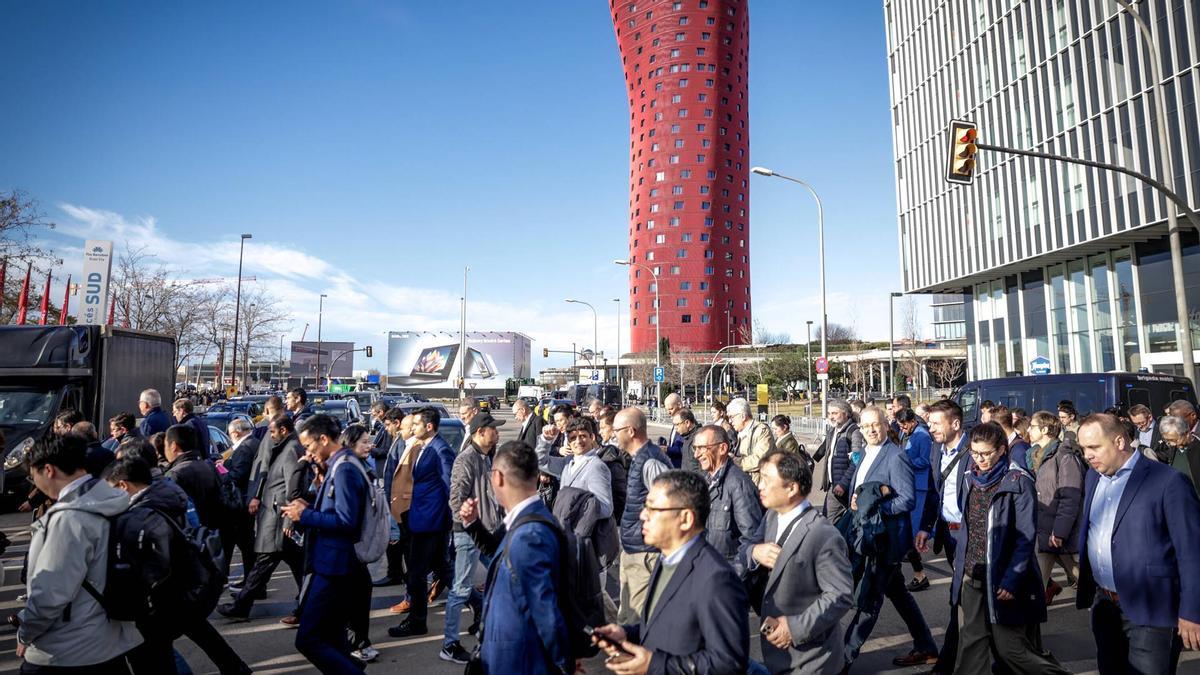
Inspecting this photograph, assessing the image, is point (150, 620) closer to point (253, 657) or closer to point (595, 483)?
point (253, 657)

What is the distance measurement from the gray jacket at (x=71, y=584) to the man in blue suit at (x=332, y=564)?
0.96 meters

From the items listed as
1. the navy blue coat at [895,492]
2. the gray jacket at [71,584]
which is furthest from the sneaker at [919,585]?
the gray jacket at [71,584]

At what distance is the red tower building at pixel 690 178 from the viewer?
91.6m

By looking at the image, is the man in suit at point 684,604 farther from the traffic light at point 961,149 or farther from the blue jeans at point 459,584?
the traffic light at point 961,149

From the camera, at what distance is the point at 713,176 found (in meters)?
93.1

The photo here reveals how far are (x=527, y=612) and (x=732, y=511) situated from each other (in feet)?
7.40

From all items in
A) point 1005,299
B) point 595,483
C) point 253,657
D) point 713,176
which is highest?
point 713,176

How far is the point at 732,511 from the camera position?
478cm

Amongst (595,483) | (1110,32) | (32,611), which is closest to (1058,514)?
(595,483)

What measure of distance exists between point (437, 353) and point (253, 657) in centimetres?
8496

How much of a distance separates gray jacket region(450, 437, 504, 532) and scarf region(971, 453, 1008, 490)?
11.1 feet

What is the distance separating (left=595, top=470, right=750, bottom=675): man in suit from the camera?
2.53 m

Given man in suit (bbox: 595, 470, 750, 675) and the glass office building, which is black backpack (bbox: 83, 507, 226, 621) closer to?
man in suit (bbox: 595, 470, 750, 675)

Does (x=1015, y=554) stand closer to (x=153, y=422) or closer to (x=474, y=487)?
(x=474, y=487)
